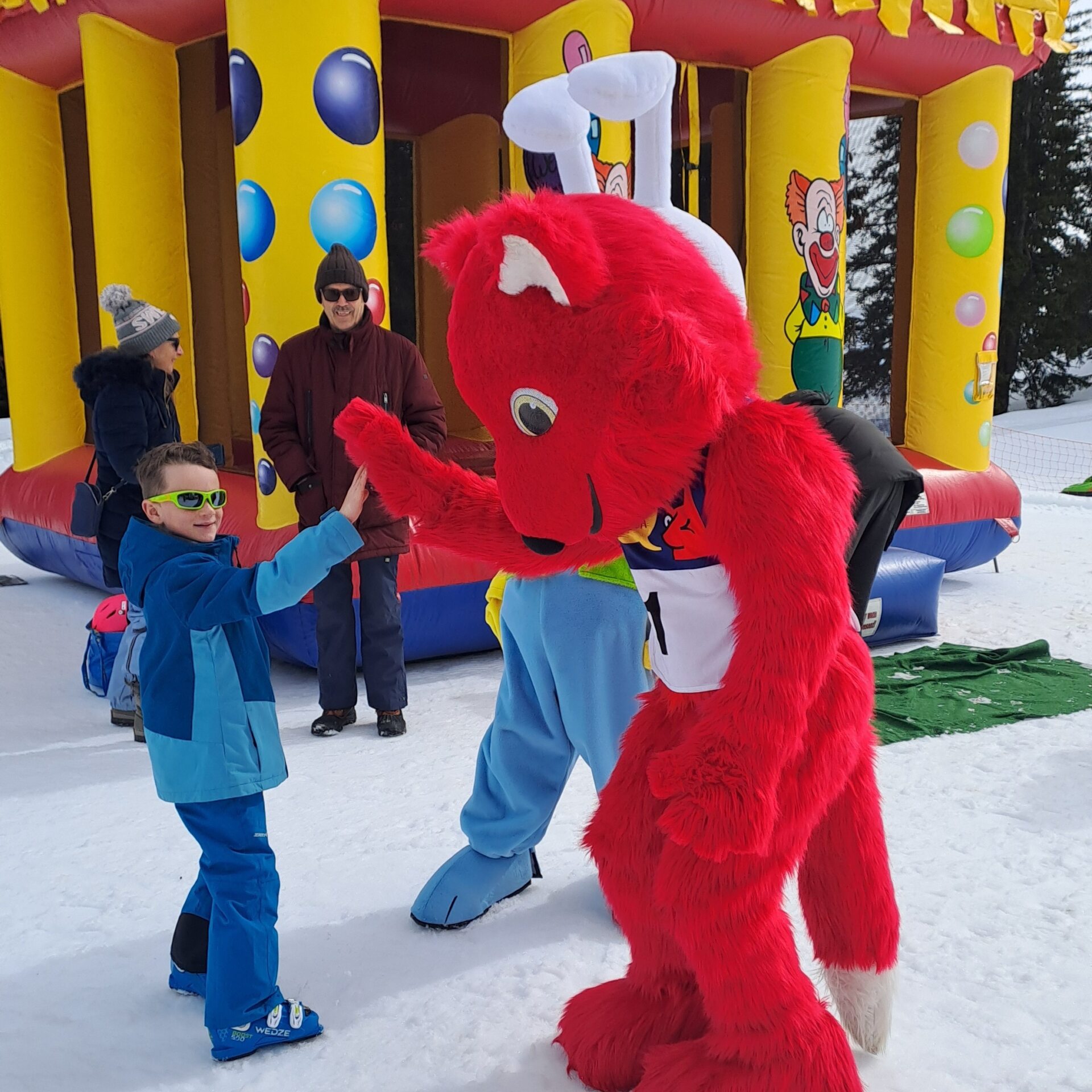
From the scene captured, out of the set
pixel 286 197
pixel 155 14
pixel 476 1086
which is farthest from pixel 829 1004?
pixel 155 14

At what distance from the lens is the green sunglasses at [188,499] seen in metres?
1.83

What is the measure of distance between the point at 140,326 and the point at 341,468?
75 centimetres

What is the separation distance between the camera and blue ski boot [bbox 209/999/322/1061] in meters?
1.80

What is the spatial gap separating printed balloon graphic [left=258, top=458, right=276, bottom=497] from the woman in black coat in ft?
1.48

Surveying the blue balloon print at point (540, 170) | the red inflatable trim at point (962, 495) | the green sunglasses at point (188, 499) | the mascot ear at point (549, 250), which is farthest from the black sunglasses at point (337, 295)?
the red inflatable trim at point (962, 495)

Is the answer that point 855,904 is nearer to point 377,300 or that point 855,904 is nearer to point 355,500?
point 355,500

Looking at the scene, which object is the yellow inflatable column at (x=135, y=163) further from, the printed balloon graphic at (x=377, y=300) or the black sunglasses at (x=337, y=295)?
the black sunglasses at (x=337, y=295)

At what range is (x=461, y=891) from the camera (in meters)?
2.25

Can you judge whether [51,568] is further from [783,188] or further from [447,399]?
[783,188]

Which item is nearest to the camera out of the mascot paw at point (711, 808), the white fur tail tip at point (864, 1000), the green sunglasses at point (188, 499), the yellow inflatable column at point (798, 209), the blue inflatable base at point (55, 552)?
the mascot paw at point (711, 808)

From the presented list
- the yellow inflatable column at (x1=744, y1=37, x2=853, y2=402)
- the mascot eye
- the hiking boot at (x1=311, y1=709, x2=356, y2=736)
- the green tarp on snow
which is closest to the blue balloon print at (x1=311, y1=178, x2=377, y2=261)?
the hiking boot at (x1=311, y1=709, x2=356, y2=736)

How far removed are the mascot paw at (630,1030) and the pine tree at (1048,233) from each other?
18882 millimetres

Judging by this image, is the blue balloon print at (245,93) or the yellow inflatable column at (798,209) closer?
the blue balloon print at (245,93)

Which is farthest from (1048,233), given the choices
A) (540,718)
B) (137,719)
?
(540,718)
